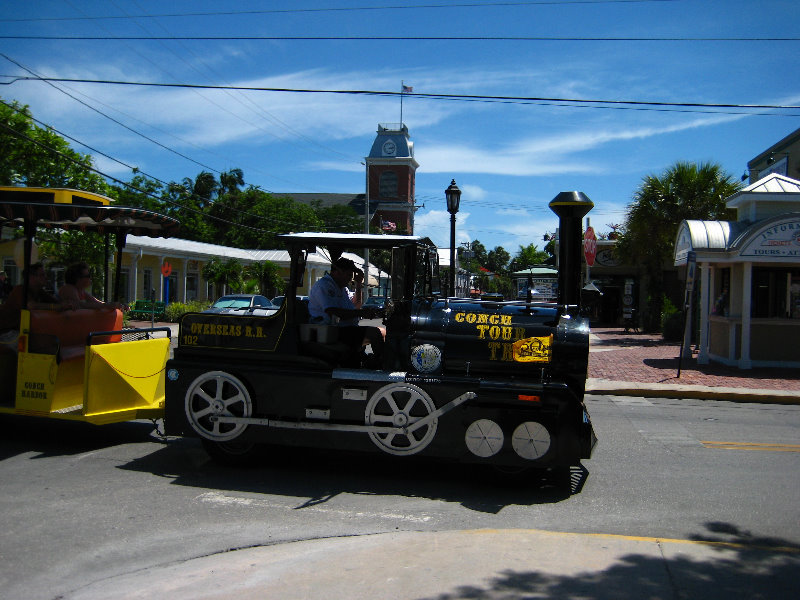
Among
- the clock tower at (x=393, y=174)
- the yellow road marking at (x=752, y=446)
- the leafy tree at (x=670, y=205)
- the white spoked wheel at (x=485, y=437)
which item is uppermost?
the clock tower at (x=393, y=174)

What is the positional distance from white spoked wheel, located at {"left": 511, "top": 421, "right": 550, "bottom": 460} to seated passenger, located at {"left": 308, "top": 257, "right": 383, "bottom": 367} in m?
1.54

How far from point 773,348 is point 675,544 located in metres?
13.5

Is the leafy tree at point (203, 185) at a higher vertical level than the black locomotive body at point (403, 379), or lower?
higher

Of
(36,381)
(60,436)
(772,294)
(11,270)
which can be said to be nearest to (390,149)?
(11,270)

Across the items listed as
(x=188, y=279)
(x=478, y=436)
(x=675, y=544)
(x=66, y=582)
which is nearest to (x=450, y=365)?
(x=478, y=436)

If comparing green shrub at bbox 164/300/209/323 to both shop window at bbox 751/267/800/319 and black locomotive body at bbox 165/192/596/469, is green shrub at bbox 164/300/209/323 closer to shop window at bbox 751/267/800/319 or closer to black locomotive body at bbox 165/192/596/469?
shop window at bbox 751/267/800/319

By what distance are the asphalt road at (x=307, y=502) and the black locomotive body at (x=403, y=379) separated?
1.39 ft

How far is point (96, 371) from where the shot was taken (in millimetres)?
6996

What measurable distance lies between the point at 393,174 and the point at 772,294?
3035 inches

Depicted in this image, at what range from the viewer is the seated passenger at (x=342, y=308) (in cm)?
668

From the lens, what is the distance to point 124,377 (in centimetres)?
729

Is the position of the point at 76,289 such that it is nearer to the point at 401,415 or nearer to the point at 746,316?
the point at 401,415

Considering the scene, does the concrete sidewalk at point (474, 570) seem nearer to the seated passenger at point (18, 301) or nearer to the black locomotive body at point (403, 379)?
the black locomotive body at point (403, 379)

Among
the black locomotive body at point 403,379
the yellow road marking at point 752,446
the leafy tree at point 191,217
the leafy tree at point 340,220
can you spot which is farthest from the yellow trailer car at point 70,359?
the leafy tree at point 340,220
